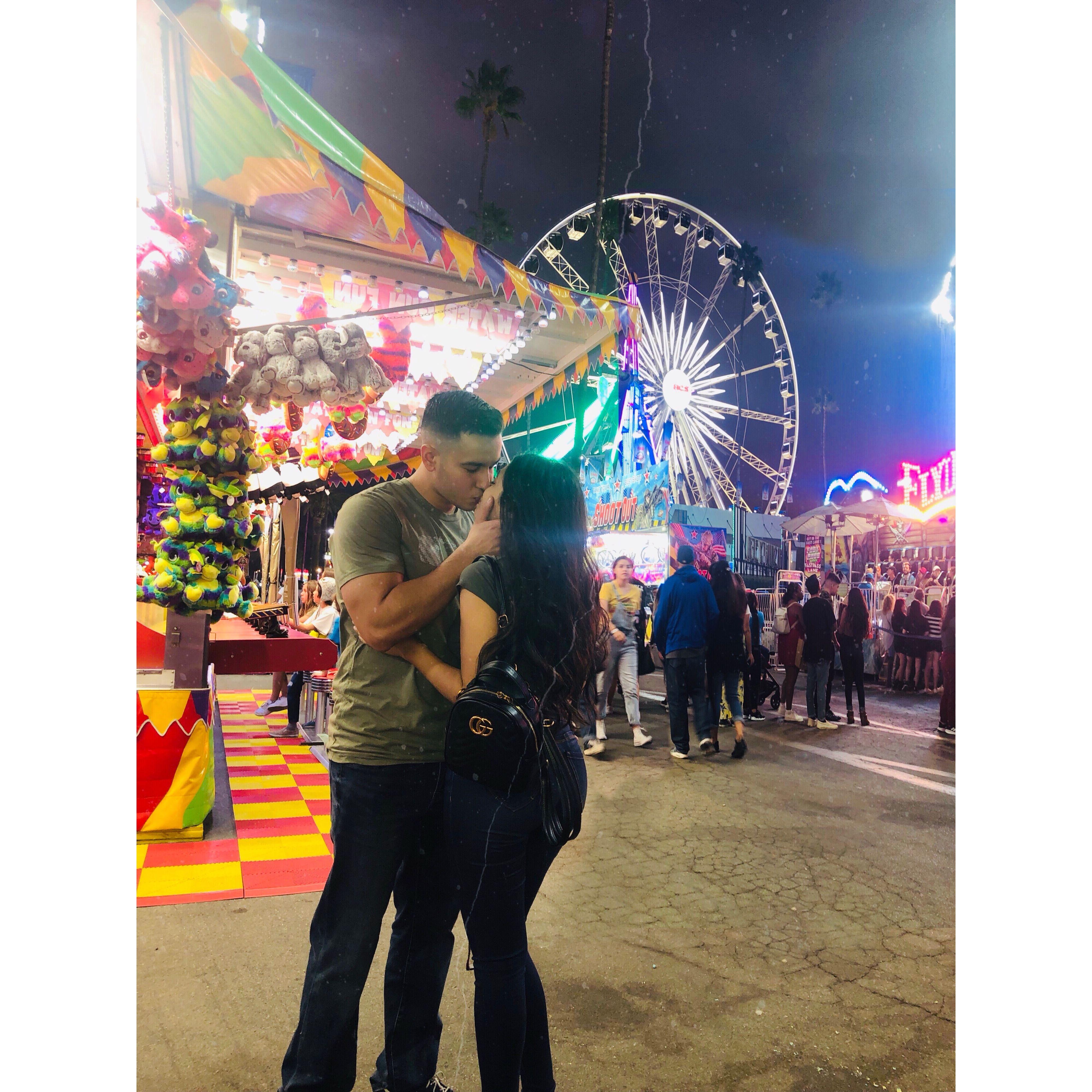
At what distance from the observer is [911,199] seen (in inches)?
94.3

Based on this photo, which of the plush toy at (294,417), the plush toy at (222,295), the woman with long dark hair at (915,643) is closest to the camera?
the plush toy at (222,295)

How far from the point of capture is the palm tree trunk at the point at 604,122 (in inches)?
76.0

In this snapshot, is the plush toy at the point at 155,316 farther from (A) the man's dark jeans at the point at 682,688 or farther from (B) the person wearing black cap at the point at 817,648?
(B) the person wearing black cap at the point at 817,648

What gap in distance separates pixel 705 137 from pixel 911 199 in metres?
0.75

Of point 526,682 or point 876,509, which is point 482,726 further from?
point 876,509

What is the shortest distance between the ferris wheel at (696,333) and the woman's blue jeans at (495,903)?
1.50m

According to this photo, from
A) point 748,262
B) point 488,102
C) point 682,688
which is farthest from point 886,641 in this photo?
point 488,102

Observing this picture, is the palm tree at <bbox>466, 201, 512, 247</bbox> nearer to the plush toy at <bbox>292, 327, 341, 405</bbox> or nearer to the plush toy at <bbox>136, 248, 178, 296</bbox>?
the plush toy at <bbox>292, 327, 341, 405</bbox>

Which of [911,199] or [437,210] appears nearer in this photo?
[437,210]

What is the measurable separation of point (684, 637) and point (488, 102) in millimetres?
3050

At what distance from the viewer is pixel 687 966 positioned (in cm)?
181

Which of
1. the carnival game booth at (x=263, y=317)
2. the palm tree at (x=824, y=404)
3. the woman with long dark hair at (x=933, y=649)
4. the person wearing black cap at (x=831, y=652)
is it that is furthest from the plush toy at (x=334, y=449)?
the woman with long dark hair at (x=933, y=649)
